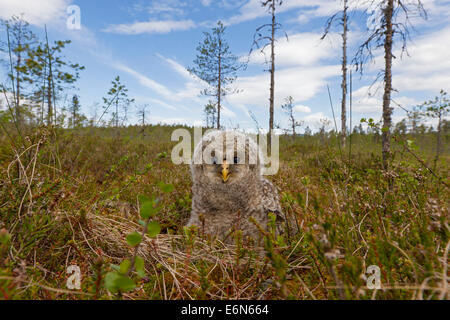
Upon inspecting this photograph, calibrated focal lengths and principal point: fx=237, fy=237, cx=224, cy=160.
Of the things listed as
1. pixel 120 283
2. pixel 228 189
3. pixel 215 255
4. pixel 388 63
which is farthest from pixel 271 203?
pixel 388 63

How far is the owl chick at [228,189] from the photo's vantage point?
10.5ft

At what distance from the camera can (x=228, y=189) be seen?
3.24 metres

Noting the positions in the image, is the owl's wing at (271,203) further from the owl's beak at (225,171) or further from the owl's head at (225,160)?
the owl's beak at (225,171)

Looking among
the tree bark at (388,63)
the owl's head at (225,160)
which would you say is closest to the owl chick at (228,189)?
the owl's head at (225,160)

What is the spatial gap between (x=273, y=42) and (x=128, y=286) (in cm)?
2104

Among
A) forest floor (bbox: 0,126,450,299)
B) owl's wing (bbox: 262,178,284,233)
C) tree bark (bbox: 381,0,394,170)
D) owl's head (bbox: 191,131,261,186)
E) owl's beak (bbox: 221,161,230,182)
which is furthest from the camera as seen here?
tree bark (bbox: 381,0,394,170)

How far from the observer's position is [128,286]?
49.4 inches

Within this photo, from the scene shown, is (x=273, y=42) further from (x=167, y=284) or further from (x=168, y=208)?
(x=167, y=284)

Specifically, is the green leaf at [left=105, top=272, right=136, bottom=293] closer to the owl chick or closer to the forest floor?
the forest floor

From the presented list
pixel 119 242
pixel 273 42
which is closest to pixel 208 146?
pixel 119 242

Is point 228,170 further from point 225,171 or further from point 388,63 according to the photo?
point 388,63

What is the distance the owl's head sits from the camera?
3190 mm

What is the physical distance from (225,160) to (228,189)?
41 centimetres

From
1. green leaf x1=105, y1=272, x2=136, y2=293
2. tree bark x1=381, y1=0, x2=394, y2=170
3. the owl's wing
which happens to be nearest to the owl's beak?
the owl's wing
